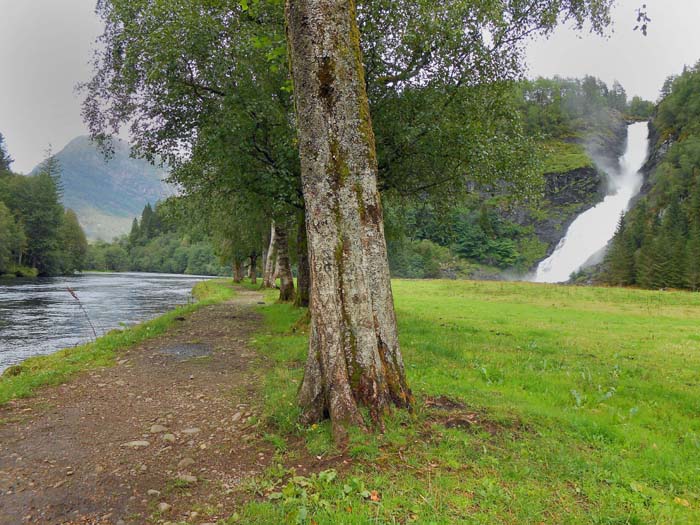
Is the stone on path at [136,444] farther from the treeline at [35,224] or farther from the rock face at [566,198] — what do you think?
the rock face at [566,198]

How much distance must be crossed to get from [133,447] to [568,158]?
174 metres

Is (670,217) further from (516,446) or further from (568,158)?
(568,158)

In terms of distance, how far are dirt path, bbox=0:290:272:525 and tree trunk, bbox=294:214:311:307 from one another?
696cm

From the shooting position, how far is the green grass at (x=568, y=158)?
470 feet

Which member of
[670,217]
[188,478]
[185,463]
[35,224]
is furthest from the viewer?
[35,224]

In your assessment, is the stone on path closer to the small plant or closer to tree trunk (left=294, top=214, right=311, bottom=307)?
the small plant

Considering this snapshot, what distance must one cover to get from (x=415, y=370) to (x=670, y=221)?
267ft

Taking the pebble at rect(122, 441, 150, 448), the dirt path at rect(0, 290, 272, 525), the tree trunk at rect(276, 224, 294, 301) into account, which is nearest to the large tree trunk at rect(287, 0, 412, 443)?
the dirt path at rect(0, 290, 272, 525)

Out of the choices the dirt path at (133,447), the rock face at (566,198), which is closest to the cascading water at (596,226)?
the rock face at (566,198)

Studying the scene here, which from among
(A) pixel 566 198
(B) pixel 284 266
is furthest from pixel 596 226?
(B) pixel 284 266

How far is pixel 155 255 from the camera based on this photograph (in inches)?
5482

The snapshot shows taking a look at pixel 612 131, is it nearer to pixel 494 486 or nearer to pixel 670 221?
pixel 670 221

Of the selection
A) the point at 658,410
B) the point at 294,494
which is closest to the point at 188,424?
the point at 294,494

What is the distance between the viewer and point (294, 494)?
3.70 meters
